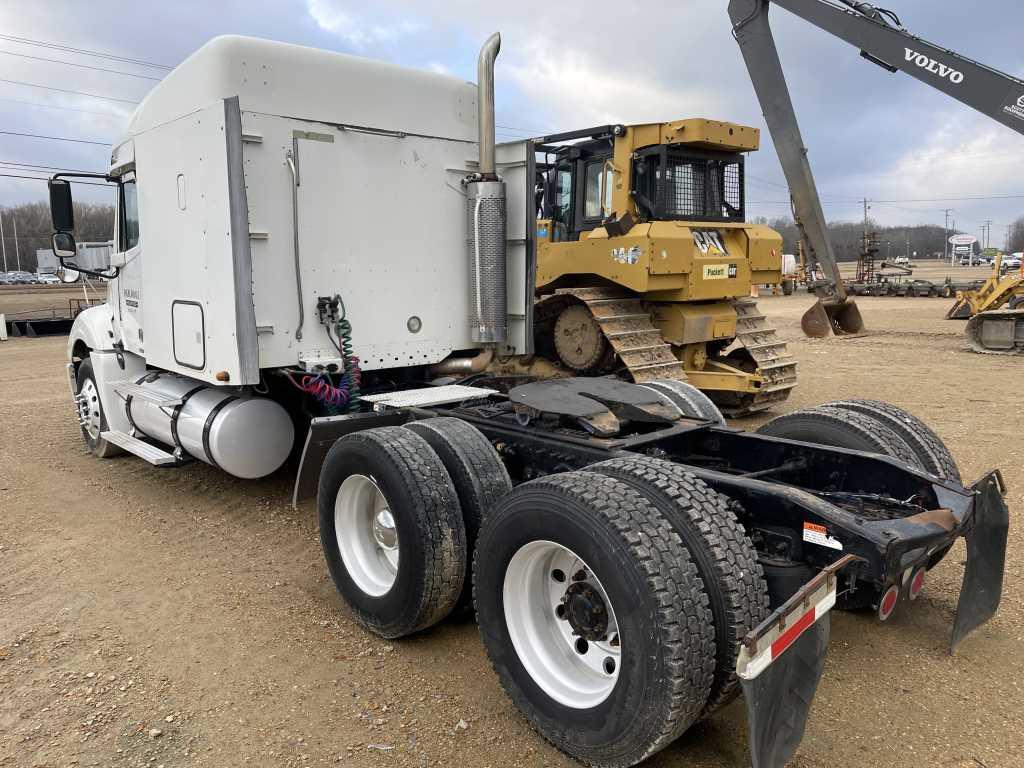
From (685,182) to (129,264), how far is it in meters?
6.15

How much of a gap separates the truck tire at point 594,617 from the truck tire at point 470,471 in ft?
1.63

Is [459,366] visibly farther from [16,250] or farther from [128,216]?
[16,250]

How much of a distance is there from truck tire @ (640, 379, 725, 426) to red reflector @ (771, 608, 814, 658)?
214cm

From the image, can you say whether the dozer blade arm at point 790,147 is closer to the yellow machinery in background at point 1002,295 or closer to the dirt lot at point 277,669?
the yellow machinery in background at point 1002,295

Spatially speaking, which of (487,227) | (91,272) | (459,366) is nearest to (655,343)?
(459,366)

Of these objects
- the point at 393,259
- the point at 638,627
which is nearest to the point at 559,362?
the point at 393,259

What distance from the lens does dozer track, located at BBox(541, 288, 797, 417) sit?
8.37 metres

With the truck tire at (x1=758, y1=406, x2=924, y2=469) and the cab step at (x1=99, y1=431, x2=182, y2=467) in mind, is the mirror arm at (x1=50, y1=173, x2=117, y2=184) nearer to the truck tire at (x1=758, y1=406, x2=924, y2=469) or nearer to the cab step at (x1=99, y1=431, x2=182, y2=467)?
the cab step at (x1=99, y1=431, x2=182, y2=467)

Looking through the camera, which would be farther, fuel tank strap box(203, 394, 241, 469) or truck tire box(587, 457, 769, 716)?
fuel tank strap box(203, 394, 241, 469)

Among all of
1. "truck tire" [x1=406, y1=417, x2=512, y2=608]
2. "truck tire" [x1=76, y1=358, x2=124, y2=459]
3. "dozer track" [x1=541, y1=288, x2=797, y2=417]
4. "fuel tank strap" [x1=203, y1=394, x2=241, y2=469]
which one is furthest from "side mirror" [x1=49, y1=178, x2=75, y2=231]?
"dozer track" [x1=541, y1=288, x2=797, y2=417]

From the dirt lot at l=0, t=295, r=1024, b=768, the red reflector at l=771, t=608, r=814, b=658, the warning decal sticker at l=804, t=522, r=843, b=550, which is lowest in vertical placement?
the dirt lot at l=0, t=295, r=1024, b=768

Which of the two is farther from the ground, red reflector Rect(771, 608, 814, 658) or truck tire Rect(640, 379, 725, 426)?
truck tire Rect(640, 379, 725, 426)

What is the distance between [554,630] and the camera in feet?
9.87

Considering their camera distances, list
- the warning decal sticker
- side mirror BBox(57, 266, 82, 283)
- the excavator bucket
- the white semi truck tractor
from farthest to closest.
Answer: the excavator bucket, side mirror BBox(57, 266, 82, 283), the warning decal sticker, the white semi truck tractor
